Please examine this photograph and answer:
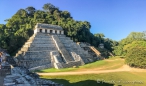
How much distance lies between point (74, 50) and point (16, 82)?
Result: 27018 mm

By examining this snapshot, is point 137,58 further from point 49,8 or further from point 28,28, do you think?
point 49,8

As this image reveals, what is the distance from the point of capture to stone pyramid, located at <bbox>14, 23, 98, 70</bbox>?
84.6 feet

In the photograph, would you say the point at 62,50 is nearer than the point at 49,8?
Yes

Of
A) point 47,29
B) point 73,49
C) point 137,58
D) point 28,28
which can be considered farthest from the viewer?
point 28,28

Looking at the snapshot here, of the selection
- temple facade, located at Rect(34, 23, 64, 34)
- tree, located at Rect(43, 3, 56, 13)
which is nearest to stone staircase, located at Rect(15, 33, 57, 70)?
temple facade, located at Rect(34, 23, 64, 34)

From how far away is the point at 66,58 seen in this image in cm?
3042

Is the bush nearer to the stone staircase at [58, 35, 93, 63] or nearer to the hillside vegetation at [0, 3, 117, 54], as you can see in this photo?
the stone staircase at [58, 35, 93, 63]

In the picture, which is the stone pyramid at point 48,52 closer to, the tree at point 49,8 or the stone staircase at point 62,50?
the stone staircase at point 62,50

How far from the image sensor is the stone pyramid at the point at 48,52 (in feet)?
84.6

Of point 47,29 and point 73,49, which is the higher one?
point 47,29

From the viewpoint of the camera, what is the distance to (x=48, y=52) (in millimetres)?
29797

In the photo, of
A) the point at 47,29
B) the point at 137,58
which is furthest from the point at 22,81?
the point at 47,29

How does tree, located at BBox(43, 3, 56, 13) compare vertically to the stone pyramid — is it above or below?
above

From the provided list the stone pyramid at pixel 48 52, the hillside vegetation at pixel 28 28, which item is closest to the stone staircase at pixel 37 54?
the stone pyramid at pixel 48 52
